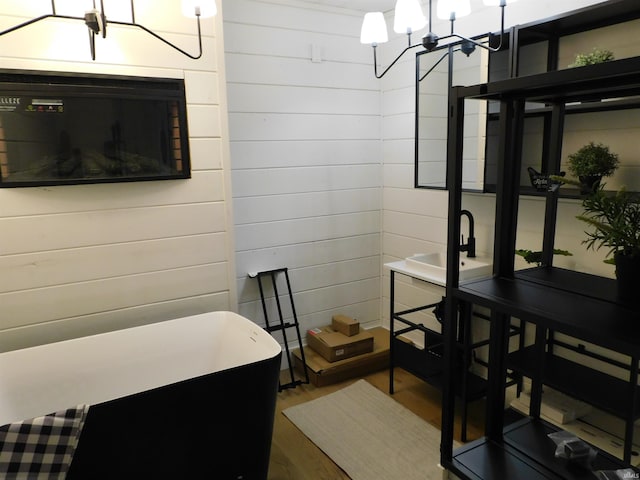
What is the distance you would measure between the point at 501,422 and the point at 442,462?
25 cm

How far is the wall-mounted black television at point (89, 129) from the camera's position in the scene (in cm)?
202

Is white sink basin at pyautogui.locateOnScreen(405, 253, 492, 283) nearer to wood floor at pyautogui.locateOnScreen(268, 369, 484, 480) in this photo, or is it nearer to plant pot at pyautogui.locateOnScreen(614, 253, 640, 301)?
wood floor at pyautogui.locateOnScreen(268, 369, 484, 480)

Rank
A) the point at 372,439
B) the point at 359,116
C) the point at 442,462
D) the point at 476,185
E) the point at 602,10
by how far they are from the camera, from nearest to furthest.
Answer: the point at 442,462
the point at 602,10
the point at 372,439
the point at 476,185
the point at 359,116

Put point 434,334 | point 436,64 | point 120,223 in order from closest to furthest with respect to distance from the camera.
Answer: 1. point 120,223
2. point 434,334
3. point 436,64

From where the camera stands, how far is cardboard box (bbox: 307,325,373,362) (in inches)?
126

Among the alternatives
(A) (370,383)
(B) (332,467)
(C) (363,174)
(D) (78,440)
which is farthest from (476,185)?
(D) (78,440)

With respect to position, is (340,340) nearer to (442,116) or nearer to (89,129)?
(442,116)

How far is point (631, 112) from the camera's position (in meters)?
2.14

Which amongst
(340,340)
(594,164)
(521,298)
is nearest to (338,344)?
(340,340)

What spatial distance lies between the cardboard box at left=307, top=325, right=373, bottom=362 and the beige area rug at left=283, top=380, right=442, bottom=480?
23cm

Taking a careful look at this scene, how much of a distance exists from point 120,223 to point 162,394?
3.15 feet

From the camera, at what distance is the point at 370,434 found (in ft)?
8.66

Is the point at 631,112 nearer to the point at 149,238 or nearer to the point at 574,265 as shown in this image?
the point at 574,265

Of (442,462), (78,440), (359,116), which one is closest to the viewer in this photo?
(442,462)
